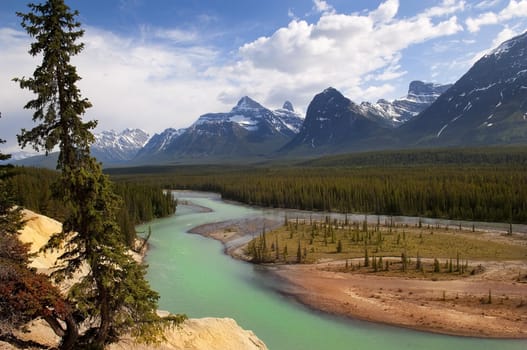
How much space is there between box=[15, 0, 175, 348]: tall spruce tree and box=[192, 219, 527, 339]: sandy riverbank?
21.5m

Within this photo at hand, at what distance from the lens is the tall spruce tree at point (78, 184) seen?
50.7 feet

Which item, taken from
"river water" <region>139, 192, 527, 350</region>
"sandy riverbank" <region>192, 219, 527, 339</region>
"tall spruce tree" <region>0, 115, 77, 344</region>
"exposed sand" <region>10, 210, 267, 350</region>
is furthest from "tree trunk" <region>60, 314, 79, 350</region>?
"sandy riverbank" <region>192, 219, 527, 339</region>

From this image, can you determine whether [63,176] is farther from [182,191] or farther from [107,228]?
[182,191]

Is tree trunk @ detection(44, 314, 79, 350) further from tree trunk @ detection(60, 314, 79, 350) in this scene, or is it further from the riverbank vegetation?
the riverbank vegetation

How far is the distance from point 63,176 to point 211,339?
36.7 ft

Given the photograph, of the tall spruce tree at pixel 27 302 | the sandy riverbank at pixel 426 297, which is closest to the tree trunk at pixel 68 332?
the tall spruce tree at pixel 27 302

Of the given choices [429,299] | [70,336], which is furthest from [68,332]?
[429,299]

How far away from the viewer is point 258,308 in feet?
113

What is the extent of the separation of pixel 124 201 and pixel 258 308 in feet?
63.8

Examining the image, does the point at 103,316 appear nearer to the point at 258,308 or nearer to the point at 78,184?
the point at 78,184

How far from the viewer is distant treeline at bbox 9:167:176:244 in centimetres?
5817

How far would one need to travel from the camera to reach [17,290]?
50.3 ft

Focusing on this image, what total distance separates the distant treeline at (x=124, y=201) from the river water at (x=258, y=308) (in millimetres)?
7323

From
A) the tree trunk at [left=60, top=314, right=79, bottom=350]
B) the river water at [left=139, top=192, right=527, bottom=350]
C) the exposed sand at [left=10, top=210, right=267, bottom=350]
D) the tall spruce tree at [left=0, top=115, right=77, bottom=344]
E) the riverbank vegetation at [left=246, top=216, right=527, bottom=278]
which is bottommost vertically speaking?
the river water at [left=139, top=192, right=527, bottom=350]
